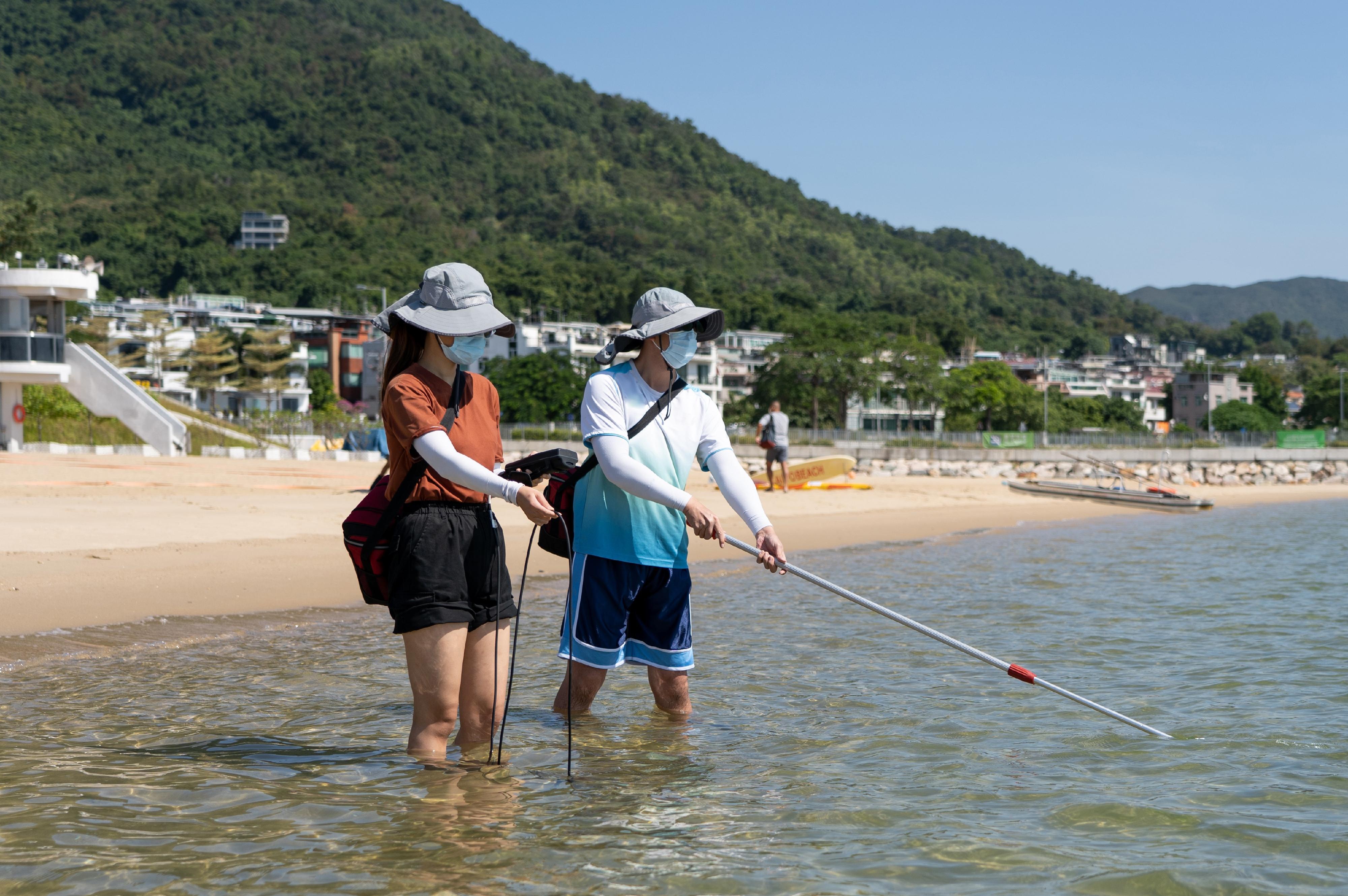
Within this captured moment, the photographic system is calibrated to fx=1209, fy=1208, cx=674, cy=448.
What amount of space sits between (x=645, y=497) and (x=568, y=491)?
462 mm

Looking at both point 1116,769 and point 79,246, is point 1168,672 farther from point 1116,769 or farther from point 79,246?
point 79,246

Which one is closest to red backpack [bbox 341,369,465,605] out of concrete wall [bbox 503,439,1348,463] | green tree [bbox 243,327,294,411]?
concrete wall [bbox 503,439,1348,463]

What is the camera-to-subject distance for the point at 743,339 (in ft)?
419

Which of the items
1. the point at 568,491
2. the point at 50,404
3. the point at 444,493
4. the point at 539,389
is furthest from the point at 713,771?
the point at 539,389

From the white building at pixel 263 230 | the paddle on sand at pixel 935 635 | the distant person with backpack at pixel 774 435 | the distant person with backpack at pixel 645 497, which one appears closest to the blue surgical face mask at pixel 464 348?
the distant person with backpack at pixel 645 497

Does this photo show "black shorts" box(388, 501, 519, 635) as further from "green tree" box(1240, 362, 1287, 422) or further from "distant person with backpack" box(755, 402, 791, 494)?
"green tree" box(1240, 362, 1287, 422)

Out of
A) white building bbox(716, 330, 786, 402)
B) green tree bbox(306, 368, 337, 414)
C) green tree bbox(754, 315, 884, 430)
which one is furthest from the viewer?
white building bbox(716, 330, 786, 402)

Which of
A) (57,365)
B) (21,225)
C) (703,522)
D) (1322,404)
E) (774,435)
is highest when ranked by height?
(21,225)

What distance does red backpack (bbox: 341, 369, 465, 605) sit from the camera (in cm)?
416

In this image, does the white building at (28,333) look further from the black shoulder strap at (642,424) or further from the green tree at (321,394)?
the green tree at (321,394)

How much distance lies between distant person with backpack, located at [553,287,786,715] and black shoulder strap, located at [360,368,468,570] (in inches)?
23.2

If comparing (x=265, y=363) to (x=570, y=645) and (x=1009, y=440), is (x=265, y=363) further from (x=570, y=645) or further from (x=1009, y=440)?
(x=570, y=645)

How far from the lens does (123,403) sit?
3728cm

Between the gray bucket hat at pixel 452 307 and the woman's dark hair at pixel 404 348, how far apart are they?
7 centimetres
